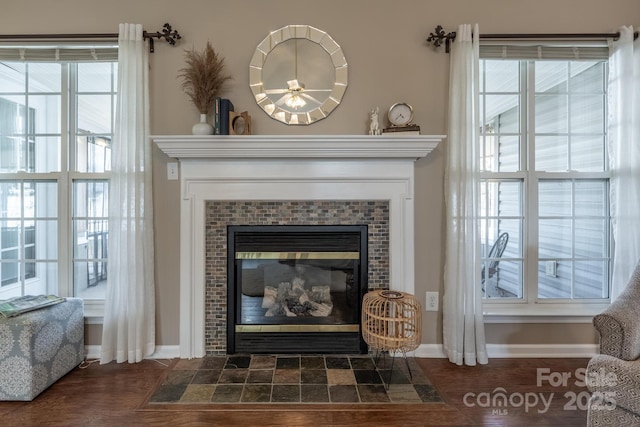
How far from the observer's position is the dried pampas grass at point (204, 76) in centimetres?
212

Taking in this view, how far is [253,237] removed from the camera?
2273mm

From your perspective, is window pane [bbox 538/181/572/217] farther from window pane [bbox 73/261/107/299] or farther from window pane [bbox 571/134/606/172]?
window pane [bbox 73/261/107/299]

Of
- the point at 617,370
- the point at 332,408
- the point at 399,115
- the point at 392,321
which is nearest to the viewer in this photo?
the point at 617,370

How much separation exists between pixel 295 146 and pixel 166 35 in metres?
1.19

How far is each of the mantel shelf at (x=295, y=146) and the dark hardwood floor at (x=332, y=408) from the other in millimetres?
1468

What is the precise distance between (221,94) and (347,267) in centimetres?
155

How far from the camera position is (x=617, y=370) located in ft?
4.19

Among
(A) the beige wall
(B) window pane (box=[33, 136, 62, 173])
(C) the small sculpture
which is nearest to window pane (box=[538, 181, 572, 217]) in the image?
(A) the beige wall

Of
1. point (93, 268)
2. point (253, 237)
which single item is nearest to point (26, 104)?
point (93, 268)

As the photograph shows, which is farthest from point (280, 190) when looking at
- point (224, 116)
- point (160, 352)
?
point (160, 352)

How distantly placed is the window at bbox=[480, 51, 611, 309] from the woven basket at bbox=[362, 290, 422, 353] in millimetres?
745

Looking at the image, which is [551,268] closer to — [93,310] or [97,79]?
[93,310]

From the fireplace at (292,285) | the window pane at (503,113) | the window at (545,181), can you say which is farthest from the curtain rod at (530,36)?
the fireplace at (292,285)

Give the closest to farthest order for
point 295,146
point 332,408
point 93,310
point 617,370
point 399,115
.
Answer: point 617,370, point 332,408, point 295,146, point 399,115, point 93,310
